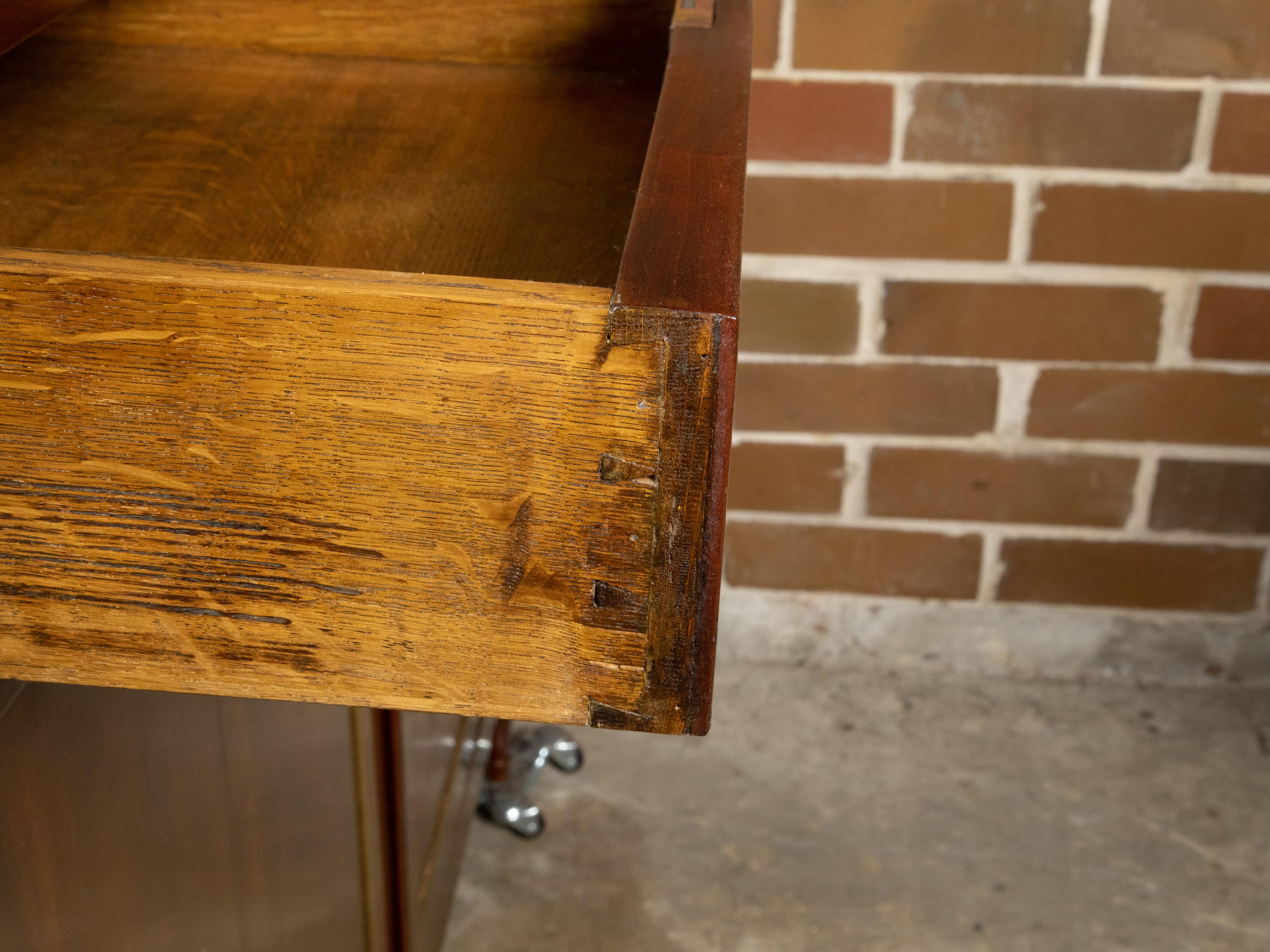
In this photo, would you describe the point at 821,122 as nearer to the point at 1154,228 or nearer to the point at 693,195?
the point at 1154,228

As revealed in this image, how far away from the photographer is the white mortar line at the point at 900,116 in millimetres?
1716

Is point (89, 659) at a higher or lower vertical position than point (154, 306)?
lower

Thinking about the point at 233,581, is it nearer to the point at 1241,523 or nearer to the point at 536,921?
the point at 536,921

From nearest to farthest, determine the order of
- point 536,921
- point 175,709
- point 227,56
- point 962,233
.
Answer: point 175,709 < point 227,56 < point 536,921 < point 962,233

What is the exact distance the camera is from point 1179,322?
1.82m

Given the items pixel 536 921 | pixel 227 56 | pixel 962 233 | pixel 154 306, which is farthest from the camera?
pixel 962 233

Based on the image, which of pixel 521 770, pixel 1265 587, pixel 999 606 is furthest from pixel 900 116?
pixel 521 770

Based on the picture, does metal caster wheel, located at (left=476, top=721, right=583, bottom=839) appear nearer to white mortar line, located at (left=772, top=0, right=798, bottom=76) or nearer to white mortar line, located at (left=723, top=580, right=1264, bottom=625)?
white mortar line, located at (left=723, top=580, right=1264, bottom=625)

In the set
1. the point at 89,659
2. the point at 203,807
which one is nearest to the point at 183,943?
the point at 203,807

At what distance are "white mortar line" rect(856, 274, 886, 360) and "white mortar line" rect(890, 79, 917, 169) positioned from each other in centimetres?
17

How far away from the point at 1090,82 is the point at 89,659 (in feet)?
5.18

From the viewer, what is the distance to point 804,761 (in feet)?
6.31

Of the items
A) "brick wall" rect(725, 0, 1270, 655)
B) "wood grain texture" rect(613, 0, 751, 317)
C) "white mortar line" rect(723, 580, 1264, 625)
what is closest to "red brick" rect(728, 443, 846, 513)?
"brick wall" rect(725, 0, 1270, 655)

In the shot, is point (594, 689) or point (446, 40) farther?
point (446, 40)
